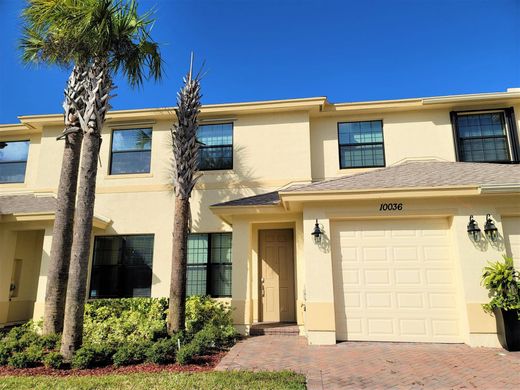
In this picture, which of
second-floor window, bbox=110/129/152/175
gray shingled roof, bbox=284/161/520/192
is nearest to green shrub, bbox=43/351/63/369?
gray shingled roof, bbox=284/161/520/192

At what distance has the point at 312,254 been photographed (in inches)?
340

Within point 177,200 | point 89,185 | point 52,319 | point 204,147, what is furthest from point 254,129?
point 52,319

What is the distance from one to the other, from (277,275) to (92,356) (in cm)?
600

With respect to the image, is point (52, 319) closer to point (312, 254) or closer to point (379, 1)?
point (312, 254)

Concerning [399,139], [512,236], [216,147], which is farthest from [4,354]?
[399,139]

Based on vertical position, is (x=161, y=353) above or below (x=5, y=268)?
below

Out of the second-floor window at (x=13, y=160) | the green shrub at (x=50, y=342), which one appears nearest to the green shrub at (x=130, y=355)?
the green shrub at (x=50, y=342)

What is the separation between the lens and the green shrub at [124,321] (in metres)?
8.23

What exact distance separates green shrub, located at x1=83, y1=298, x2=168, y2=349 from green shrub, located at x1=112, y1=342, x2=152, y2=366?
771mm

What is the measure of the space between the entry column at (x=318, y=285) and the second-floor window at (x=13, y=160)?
11644 millimetres

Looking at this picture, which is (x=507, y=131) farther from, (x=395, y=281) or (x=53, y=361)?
(x=53, y=361)

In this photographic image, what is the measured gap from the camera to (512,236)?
27.2 feet

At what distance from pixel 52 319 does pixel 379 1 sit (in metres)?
12.4

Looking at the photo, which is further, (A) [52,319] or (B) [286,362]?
(A) [52,319]
